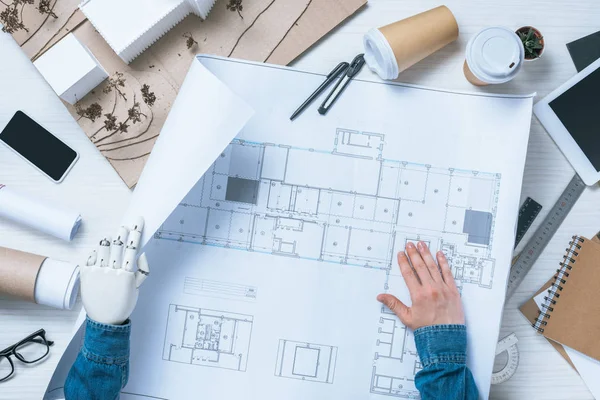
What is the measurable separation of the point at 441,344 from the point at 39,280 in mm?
696

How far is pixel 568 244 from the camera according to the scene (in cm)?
102

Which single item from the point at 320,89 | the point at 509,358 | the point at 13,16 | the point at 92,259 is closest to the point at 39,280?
the point at 92,259

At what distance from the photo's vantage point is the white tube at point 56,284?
3.06 ft

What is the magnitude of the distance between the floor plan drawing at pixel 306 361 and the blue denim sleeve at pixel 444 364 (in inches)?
6.0

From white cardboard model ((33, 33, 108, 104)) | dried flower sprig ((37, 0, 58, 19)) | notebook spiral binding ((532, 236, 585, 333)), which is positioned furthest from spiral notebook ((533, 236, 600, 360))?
dried flower sprig ((37, 0, 58, 19))

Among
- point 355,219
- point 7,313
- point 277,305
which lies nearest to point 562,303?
point 355,219

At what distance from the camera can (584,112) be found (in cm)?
99

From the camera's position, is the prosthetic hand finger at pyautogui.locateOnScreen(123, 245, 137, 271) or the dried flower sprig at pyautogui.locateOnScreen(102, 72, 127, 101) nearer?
the prosthetic hand finger at pyautogui.locateOnScreen(123, 245, 137, 271)

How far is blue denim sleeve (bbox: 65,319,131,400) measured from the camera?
867 millimetres

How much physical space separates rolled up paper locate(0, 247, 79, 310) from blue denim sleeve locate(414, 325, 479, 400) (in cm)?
61

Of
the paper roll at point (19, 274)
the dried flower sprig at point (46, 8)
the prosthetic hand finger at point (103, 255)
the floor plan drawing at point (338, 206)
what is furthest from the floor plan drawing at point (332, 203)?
the dried flower sprig at point (46, 8)

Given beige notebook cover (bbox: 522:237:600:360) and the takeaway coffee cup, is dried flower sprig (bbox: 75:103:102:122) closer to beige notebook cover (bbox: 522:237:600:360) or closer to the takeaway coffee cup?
the takeaway coffee cup

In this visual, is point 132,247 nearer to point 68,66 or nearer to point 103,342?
point 103,342

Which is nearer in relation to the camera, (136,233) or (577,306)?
(136,233)
